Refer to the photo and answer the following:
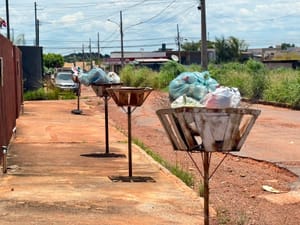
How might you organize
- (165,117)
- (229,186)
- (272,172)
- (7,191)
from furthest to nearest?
(272,172) < (229,186) < (7,191) < (165,117)

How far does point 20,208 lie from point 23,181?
89.2 inches

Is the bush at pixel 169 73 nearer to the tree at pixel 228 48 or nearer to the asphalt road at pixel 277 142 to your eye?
the asphalt road at pixel 277 142

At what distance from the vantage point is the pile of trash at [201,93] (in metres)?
6.17

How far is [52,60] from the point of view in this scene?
105 meters

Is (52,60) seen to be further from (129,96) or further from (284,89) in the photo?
(129,96)

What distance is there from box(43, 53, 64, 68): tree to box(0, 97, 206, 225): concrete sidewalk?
8717 centimetres

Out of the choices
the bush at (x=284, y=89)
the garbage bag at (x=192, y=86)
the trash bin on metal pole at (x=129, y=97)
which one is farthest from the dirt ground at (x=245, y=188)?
the bush at (x=284, y=89)

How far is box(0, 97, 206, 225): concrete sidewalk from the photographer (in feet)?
28.3

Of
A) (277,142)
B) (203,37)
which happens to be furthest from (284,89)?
(277,142)

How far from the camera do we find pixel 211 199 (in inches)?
422

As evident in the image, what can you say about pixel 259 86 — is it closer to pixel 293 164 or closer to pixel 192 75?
pixel 293 164

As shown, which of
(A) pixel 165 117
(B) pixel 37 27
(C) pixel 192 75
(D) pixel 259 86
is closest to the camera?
(A) pixel 165 117

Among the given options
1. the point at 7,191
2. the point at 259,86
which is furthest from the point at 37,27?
the point at 7,191

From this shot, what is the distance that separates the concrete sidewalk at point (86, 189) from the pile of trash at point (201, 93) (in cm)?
205
